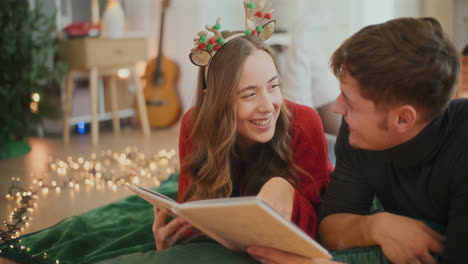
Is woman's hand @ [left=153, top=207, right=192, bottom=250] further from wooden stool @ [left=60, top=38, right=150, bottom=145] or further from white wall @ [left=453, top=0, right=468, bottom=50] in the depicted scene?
white wall @ [left=453, top=0, right=468, bottom=50]

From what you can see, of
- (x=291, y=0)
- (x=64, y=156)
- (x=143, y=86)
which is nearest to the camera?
(x=64, y=156)

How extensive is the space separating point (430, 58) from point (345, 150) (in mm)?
331

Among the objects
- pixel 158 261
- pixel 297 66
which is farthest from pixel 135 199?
pixel 158 261

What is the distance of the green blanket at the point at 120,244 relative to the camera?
47.5 inches

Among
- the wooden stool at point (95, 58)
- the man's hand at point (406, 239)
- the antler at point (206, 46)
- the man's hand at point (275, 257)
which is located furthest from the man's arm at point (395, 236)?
the wooden stool at point (95, 58)

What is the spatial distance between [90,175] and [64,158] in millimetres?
472

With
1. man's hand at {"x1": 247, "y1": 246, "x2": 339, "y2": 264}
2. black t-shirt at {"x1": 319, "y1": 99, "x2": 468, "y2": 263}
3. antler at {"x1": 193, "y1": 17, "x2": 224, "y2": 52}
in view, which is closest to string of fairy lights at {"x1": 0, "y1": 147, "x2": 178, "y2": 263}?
antler at {"x1": 193, "y1": 17, "x2": 224, "y2": 52}

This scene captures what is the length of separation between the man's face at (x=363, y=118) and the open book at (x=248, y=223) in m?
0.27

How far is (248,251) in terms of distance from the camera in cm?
113

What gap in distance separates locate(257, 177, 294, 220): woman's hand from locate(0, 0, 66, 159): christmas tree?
2.37m

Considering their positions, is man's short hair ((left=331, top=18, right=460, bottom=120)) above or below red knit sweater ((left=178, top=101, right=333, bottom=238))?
above

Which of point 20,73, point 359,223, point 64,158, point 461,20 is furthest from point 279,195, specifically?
point 461,20

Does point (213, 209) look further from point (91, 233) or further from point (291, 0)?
point (291, 0)

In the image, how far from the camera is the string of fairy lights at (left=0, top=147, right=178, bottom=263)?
228 centimetres
